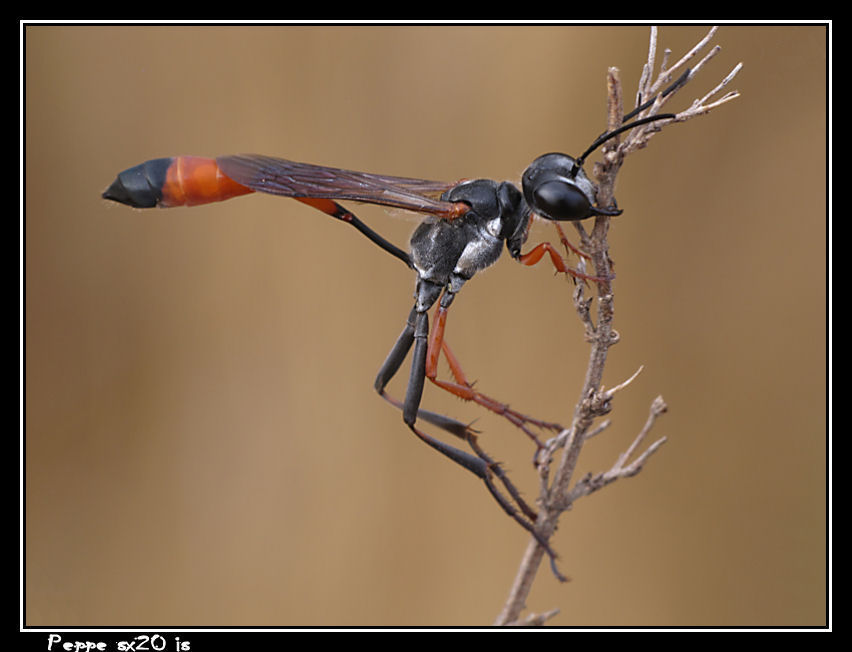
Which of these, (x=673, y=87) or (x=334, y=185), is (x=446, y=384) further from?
(x=673, y=87)

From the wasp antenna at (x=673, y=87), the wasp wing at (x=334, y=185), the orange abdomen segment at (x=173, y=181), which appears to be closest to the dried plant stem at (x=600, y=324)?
the wasp antenna at (x=673, y=87)

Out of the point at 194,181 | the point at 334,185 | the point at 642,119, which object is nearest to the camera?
the point at 642,119

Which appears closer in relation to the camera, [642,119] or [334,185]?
[642,119]

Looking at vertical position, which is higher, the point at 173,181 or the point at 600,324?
the point at 173,181

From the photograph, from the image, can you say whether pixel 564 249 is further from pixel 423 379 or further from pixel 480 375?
pixel 480 375

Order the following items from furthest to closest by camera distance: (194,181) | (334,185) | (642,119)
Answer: (194,181) < (334,185) < (642,119)

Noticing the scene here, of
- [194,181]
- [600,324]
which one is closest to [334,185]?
[194,181]

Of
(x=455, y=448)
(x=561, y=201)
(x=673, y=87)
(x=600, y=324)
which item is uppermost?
(x=673, y=87)

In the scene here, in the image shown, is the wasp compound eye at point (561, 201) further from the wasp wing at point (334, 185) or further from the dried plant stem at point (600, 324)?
the wasp wing at point (334, 185)
